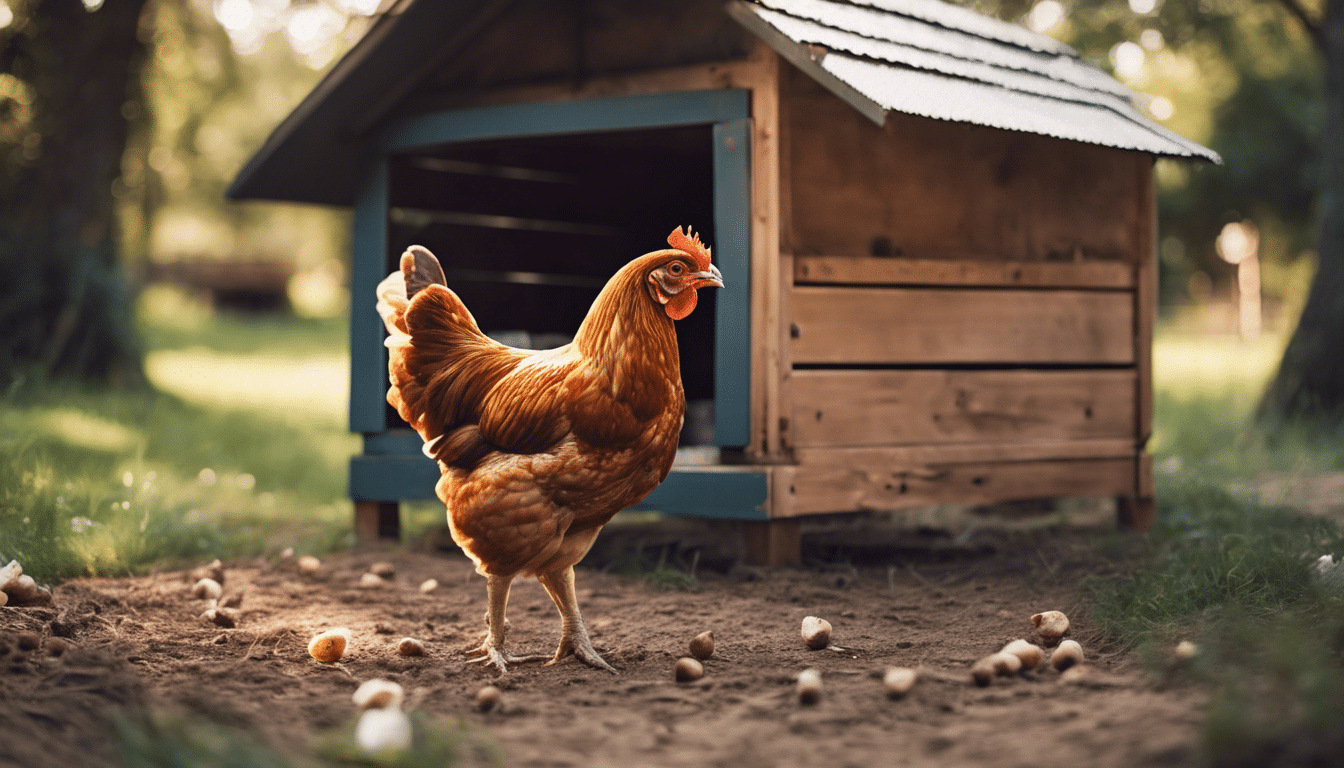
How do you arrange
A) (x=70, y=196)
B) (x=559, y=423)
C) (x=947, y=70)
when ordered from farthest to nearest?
(x=70, y=196) → (x=947, y=70) → (x=559, y=423)

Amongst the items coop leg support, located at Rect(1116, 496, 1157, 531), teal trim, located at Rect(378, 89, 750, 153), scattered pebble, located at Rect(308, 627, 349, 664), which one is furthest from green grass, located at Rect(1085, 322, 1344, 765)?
teal trim, located at Rect(378, 89, 750, 153)

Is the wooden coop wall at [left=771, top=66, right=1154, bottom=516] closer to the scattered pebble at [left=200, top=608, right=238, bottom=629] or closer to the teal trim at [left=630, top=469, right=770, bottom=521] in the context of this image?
the teal trim at [left=630, top=469, right=770, bottom=521]

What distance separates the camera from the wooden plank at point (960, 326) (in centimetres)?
502

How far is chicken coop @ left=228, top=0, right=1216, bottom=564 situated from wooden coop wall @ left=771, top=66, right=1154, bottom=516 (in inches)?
0.5

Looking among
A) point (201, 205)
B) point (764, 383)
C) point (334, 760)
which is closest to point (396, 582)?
point (764, 383)

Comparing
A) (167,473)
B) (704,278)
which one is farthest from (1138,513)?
(167,473)

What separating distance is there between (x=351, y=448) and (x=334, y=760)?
7507 mm

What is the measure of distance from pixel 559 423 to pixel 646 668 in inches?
32.0

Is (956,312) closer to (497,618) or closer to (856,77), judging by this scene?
(856,77)

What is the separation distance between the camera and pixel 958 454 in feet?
17.5

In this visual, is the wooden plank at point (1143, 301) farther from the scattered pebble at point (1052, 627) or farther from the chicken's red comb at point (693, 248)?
the chicken's red comb at point (693, 248)

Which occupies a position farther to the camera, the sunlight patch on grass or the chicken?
the sunlight patch on grass

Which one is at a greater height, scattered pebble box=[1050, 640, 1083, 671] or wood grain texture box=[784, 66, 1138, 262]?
wood grain texture box=[784, 66, 1138, 262]

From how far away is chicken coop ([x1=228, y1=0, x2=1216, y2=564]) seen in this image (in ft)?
16.0
